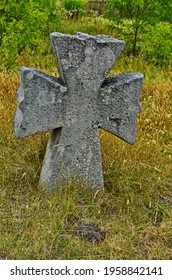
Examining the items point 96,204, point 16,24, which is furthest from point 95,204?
point 16,24

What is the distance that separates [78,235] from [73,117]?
869 mm

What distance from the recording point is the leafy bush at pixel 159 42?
8062 mm

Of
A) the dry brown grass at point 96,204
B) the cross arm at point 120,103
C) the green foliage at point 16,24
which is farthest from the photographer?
the green foliage at point 16,24

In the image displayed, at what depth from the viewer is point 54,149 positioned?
3.68 meters

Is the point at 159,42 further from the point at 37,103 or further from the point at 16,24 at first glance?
the point at 37,103

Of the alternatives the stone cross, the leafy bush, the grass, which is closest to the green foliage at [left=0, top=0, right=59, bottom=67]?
the grass

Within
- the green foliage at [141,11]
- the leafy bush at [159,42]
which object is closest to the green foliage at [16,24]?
the leafy bush at [159,42]

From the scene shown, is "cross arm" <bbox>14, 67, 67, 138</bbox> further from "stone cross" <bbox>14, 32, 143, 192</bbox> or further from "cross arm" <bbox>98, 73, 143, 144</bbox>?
"cross arm" <bbox>98, 73, 143, 144</bbox>

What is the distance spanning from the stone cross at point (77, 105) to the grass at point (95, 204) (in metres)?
0.18

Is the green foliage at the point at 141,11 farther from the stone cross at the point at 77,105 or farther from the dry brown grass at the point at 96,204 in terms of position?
the stone cross at the point at 77,105

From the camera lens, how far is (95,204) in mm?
3678

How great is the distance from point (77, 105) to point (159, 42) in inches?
195

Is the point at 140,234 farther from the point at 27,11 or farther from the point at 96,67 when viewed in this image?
the point at 27,11

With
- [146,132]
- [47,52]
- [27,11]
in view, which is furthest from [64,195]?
[47,52]
